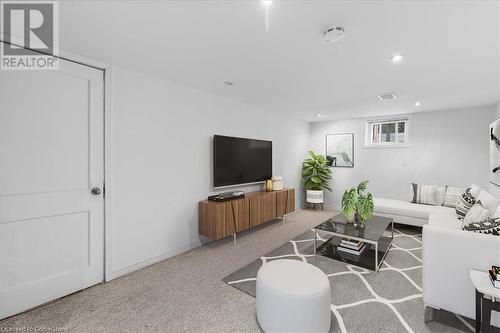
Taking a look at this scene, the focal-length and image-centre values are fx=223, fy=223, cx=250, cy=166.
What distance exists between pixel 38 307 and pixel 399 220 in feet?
16.4

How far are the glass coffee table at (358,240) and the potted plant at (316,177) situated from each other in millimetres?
2073

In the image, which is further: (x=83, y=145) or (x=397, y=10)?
(x=83, y=145)

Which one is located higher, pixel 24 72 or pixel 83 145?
pixel 24 72

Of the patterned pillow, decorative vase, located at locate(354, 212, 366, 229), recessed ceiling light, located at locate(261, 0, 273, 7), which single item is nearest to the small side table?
decorative vase, located at locate(354, 212, 366, 229)

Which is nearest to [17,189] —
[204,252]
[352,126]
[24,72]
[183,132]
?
[24,72]

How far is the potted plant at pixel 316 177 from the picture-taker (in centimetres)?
550

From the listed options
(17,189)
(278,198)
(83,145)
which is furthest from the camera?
(278,198)

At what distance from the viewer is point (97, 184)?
2.38 metres

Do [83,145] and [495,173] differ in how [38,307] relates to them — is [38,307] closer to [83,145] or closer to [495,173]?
[83,145]

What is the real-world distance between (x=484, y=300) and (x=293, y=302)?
4.12 feet

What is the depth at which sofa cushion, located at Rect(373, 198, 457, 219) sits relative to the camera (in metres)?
3.76

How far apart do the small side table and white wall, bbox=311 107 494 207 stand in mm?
3747

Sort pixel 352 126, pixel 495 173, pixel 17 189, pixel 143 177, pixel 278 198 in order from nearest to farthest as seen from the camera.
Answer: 1. pixel 17 189
2. pixel 143 177
3. pixel 495 173
4. pixel 278 198
5. pixel 352 126

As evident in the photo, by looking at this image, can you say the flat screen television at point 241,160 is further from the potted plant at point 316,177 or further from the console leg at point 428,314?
the console leg at point 428,314
